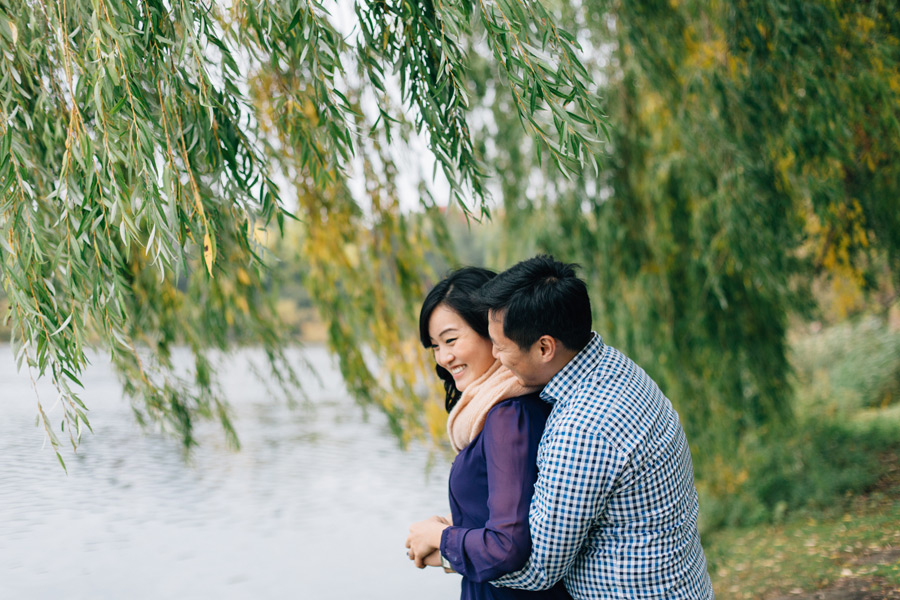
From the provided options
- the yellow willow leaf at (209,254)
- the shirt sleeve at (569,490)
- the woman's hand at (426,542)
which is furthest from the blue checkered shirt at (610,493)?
the yellow willow leaf at (209,254)

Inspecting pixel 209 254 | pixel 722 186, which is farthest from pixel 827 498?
pixel 209 254

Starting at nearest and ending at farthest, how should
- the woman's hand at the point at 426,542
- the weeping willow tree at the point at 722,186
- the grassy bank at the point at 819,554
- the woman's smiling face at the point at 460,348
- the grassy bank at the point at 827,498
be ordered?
1. the woman's hand at the point at 426,542
2. the woman's smiling face at the point at 460,348
3. the weeping willow tree at the point at 722,186
4. the grassy bank at the point at 819,554
5. the grassy bank at the point at 827,498

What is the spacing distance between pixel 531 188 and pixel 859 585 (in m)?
2.85

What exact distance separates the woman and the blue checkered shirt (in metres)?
0.04

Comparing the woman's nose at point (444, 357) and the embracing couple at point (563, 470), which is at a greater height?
the woman's nose at point (444, 357)

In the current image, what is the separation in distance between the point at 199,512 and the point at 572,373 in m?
5.84

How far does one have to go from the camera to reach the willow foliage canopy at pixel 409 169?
1.75m

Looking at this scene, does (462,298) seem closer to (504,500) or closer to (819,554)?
(504,500)

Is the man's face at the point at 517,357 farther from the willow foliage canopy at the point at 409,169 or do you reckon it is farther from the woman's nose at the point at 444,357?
the willow foliage canopy at the point at 409,169

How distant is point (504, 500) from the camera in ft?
4.74

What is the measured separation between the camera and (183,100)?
6.04 ft

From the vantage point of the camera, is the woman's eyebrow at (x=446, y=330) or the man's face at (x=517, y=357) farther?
the woman's eyebrow at (x=446, y=330)

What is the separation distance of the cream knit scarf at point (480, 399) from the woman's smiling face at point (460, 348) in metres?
0.03

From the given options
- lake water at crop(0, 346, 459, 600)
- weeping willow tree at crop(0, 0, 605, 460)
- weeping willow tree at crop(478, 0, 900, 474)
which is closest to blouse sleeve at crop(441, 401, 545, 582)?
weeping willow tree at crop(0, 0, 605, 460)
